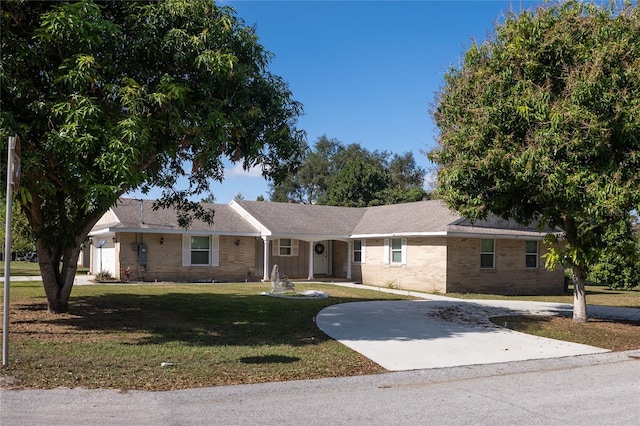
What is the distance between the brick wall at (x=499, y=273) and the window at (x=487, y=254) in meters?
0.15

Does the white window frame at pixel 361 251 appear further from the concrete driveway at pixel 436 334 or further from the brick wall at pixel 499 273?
the concrete driveway at pixel 436 334

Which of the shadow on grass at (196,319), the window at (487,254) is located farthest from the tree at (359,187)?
the shadow on grass at (196,319)

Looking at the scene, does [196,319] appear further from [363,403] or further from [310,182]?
[310,182]

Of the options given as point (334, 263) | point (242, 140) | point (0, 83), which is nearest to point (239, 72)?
point (242, 140)

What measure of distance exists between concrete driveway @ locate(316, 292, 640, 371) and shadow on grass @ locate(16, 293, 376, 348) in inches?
33.5

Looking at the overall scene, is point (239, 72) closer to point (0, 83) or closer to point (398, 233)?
point (0, 83)

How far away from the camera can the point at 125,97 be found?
9.42 m

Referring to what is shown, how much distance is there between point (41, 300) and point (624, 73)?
15.5m

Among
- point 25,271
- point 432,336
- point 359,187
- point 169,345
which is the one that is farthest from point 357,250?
point 169,345

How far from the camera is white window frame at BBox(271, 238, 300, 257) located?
2930 centimetres

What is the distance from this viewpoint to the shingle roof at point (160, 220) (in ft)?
82.3

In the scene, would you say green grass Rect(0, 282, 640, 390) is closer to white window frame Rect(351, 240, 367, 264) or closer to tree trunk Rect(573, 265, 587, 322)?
tree trunk Rect(573, 265, 587, 322)

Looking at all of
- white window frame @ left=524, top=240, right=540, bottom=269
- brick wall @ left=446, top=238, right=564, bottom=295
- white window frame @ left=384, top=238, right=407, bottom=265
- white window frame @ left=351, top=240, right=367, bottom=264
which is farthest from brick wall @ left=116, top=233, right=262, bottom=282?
white window frame @ left=524, top=240, right=540, bottom=269

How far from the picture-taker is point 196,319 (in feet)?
43.1
